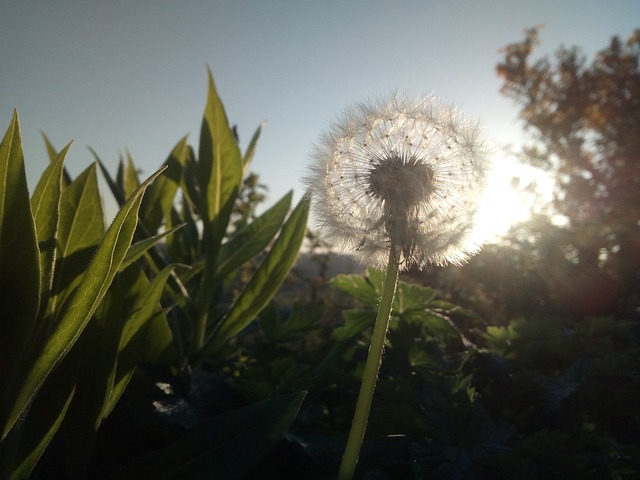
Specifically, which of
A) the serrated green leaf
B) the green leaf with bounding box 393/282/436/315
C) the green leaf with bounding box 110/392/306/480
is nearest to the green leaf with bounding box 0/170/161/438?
the green leaf with bounding box 110/392/306/480

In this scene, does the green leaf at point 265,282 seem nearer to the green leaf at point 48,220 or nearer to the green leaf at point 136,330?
the green leaf at point 136,330

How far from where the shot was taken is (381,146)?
1.03 m

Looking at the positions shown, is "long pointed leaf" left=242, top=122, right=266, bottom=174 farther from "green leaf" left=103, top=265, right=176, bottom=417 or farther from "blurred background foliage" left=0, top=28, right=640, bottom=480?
"green leaf" left=103, top=265, right=176, bottom=417

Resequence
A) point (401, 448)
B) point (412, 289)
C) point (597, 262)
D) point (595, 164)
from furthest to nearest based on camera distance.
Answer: point (595, 164) < point (597, 262) < point (412, 289) < point (401, 448)

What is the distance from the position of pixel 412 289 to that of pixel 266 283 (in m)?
0.46

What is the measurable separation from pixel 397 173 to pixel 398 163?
4cm

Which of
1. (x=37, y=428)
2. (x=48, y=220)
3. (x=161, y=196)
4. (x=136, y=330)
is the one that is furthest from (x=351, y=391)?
(x=161, y=196)

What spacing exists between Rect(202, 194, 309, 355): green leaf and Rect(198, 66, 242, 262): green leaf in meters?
0.16

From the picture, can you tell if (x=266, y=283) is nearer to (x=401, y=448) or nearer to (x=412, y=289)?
(x=412, y=289)

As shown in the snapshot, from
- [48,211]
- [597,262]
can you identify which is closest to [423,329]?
[48,211]

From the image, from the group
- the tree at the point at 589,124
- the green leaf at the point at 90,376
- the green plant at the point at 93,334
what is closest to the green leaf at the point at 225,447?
the green plant at the point at 93,334

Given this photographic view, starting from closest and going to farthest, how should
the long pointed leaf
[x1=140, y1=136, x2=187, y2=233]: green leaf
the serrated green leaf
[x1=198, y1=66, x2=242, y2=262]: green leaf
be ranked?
the serrated green leaf → [x1=198, y1=66, x2=242, y2=262]: green leaf → [x1=140, y1=136, x2=187, y2=233]: green leaf → the long pointed leaf

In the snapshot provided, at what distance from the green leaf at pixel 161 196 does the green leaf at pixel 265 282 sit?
0.50 metres

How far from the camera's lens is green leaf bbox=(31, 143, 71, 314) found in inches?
35.6
